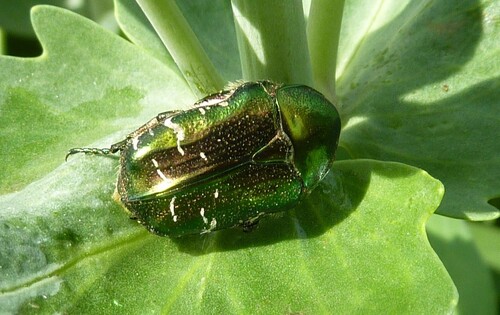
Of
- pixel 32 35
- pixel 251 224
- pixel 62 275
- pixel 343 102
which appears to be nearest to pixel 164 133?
pixel 251 224

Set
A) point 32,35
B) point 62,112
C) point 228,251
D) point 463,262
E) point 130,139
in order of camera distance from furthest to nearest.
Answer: point 32,35 → point 463,262 → point 62,112 → point 130,139 → point 228,251

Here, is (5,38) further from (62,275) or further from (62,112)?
(62,275)

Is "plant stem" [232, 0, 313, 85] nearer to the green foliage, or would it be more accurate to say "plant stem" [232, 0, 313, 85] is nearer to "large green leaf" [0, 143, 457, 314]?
the green foliage

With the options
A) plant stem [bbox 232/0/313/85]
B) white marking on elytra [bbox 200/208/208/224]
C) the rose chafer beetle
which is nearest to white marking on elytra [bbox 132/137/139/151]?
the rose chafer beetle

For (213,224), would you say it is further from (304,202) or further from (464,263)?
(464,263)

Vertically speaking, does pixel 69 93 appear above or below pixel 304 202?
above

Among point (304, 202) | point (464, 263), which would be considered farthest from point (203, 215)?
point (464, 263)

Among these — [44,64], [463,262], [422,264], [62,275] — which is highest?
[44,64]
